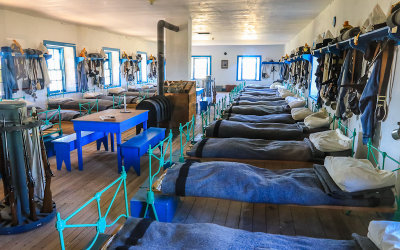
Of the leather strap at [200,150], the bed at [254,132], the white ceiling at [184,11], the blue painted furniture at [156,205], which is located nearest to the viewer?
the blue painted furniture at [156,205]

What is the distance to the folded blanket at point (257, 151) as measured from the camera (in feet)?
10.5

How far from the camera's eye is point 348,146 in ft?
10.3

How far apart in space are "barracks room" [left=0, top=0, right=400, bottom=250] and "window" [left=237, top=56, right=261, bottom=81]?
359 inches

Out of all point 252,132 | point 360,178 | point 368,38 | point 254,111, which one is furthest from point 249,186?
point 254,111

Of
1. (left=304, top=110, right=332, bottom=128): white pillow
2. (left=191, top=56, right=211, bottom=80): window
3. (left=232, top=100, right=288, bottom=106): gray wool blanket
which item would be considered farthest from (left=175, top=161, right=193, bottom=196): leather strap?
(left=191, top=56, right=211, bottom=80): window

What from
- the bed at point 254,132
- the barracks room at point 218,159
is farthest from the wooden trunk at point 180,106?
the bed at point 254,132

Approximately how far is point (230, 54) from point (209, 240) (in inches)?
607

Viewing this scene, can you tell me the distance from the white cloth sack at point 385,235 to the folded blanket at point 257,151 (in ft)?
4.97

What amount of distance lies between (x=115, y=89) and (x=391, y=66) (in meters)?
8.70

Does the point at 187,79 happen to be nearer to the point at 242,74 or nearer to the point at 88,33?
the point at 88,33

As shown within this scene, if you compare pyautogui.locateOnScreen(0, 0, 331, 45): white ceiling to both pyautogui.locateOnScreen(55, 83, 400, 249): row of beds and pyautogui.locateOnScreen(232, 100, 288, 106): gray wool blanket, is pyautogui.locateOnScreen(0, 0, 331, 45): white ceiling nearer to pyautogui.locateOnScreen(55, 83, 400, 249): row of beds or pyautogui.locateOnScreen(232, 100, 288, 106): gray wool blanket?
pyautogui.locateOnScreen(232, 100, 288, 106): gray wool blanket

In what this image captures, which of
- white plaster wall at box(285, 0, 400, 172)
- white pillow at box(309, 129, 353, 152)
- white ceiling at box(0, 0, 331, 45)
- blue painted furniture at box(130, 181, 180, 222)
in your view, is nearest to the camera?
blue painted furniture at box(130, 181, 180, 222)

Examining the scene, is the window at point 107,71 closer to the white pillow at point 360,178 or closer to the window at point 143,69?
the window at point 143,69

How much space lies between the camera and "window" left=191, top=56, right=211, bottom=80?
55.9 ft
